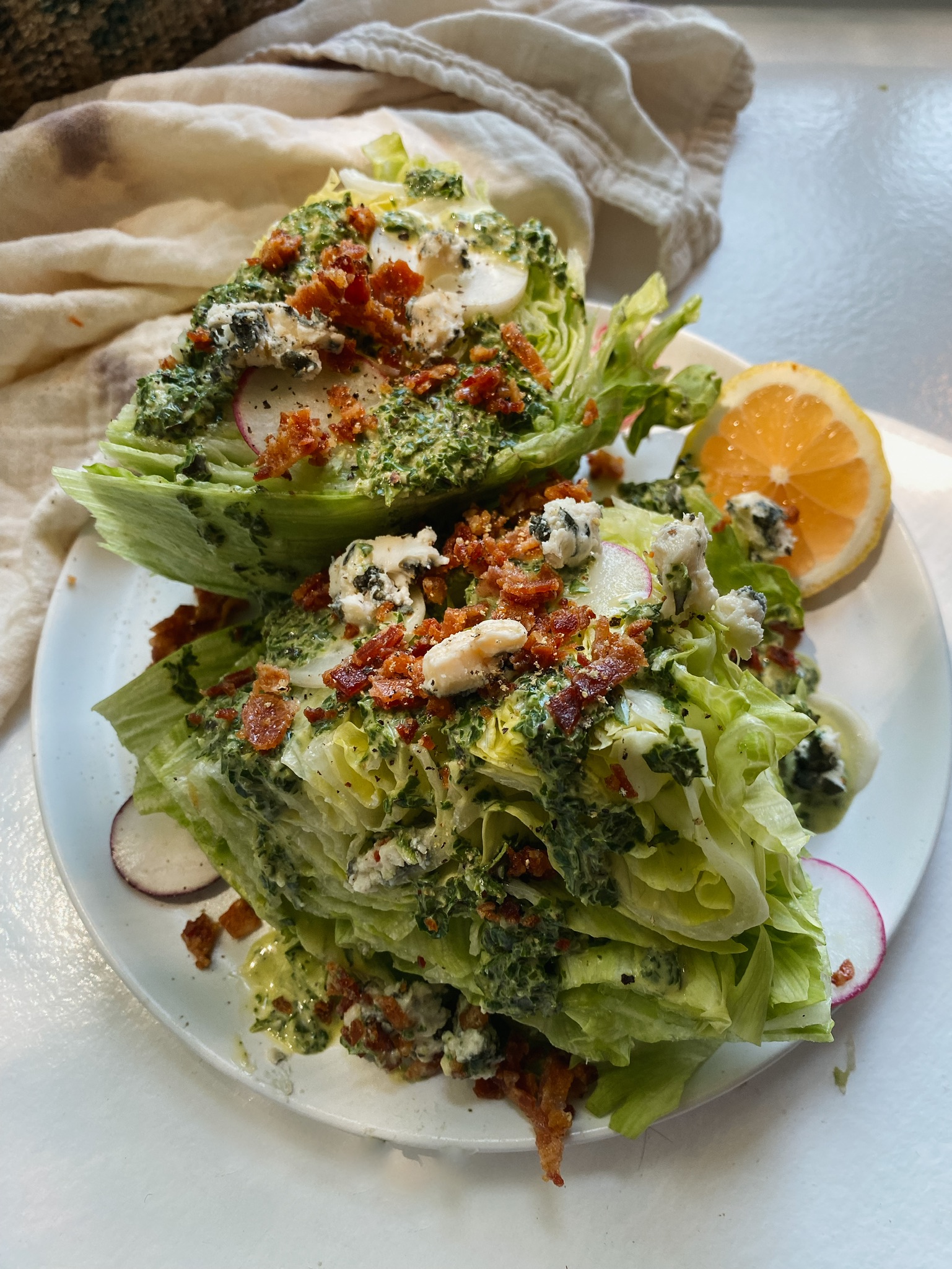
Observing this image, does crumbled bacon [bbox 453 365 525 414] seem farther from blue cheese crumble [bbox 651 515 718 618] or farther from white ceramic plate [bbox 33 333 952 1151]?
white ceramic plate [bbox 33 333 952 1151]

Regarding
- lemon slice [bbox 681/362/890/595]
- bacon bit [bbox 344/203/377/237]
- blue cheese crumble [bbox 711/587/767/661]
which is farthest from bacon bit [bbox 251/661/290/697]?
lemon slice [bbox 681/362/890/595]

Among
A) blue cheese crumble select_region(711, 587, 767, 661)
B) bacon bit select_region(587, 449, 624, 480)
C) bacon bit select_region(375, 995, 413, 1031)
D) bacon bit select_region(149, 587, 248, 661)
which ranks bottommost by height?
bacon bit select_region(375, 995, 413, 1031)

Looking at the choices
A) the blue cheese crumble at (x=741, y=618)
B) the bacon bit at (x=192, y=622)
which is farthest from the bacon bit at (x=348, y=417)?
the blue cheese crumble at (x=741, y=618)

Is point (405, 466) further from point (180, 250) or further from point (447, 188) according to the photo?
point (180, 250)

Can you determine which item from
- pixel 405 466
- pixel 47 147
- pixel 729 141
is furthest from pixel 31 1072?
pixel 729 141

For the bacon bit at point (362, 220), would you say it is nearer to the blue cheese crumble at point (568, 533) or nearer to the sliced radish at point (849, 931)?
the blue cheese crumble at point (568, 533)

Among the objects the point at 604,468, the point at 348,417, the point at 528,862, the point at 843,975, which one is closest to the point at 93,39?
the point at 348,417
